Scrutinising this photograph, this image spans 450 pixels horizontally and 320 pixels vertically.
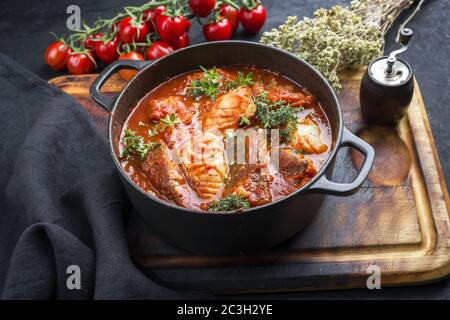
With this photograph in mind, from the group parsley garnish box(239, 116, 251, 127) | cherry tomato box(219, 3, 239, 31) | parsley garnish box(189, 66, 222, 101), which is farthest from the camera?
cherry tomato box(219, 3, 239, 31)

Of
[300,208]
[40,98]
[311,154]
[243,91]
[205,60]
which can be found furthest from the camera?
[40,98]

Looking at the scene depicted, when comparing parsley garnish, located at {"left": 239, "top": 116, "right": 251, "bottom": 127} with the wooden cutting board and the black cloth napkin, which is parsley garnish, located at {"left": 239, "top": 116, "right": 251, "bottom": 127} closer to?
the wooden cutting board

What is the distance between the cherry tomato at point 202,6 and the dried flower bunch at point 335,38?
54 cm

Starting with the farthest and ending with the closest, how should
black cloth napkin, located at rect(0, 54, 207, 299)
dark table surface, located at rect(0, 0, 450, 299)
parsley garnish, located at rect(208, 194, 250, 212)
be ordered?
dark table surface, located at rect(0, 0, 450, 299)
black cloth napkin, located at rect(0, 54, 207, 299)
parsley garnish, located at rect(208, 194, 250, 212)

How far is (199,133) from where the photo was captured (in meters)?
3.01

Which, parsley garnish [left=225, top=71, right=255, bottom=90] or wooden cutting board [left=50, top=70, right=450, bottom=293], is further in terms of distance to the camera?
parsley garnish [left=225, top=71, right=255, bottom=90]

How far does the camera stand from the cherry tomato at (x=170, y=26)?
4.00m

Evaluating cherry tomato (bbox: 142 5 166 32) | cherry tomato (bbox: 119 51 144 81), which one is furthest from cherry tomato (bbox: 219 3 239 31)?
cherry tomato (bbox: 119 51 144 81)

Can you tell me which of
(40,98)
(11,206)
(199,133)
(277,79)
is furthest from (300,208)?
(40,98)

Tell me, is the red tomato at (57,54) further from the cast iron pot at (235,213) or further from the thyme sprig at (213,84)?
the thyme sprig at (213,84)

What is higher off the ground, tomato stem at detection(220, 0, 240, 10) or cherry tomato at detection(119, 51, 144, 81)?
tomato stem at detection(220, 0, 240, 10)

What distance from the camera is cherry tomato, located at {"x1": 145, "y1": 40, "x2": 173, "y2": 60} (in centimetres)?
407

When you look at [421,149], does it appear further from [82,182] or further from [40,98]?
[40,98]

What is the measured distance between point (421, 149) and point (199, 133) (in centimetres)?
131
